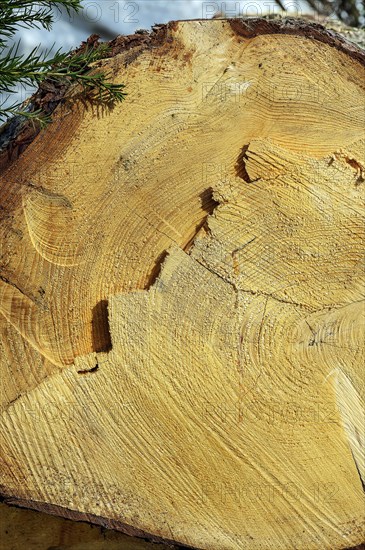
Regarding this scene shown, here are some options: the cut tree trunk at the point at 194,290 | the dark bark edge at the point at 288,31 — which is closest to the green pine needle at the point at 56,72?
the cut tree trunk at the point at 194,290

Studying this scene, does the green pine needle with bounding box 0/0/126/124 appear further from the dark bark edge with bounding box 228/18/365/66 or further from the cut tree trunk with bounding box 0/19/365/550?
the dark bark edge with bounding box 228/18/365/66

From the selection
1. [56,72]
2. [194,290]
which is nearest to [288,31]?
[56,72]

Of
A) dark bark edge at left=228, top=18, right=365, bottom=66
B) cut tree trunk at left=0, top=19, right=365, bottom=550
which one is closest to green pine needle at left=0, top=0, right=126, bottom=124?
cut tree trunk at left=0, top=19, right=365, bottom=550

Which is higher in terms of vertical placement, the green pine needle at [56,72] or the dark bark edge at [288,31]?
the dark bark edge at [288,31]

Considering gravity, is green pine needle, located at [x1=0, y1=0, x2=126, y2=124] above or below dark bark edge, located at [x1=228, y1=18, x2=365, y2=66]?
below

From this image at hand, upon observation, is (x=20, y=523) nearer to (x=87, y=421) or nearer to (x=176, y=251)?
(x=87, y=421)

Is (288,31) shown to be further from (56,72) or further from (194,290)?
(194,290)

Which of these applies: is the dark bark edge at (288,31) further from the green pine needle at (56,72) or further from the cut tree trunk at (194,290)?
the green pine needle at (56,72)

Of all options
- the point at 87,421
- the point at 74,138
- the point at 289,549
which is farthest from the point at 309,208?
the point at 289,549
